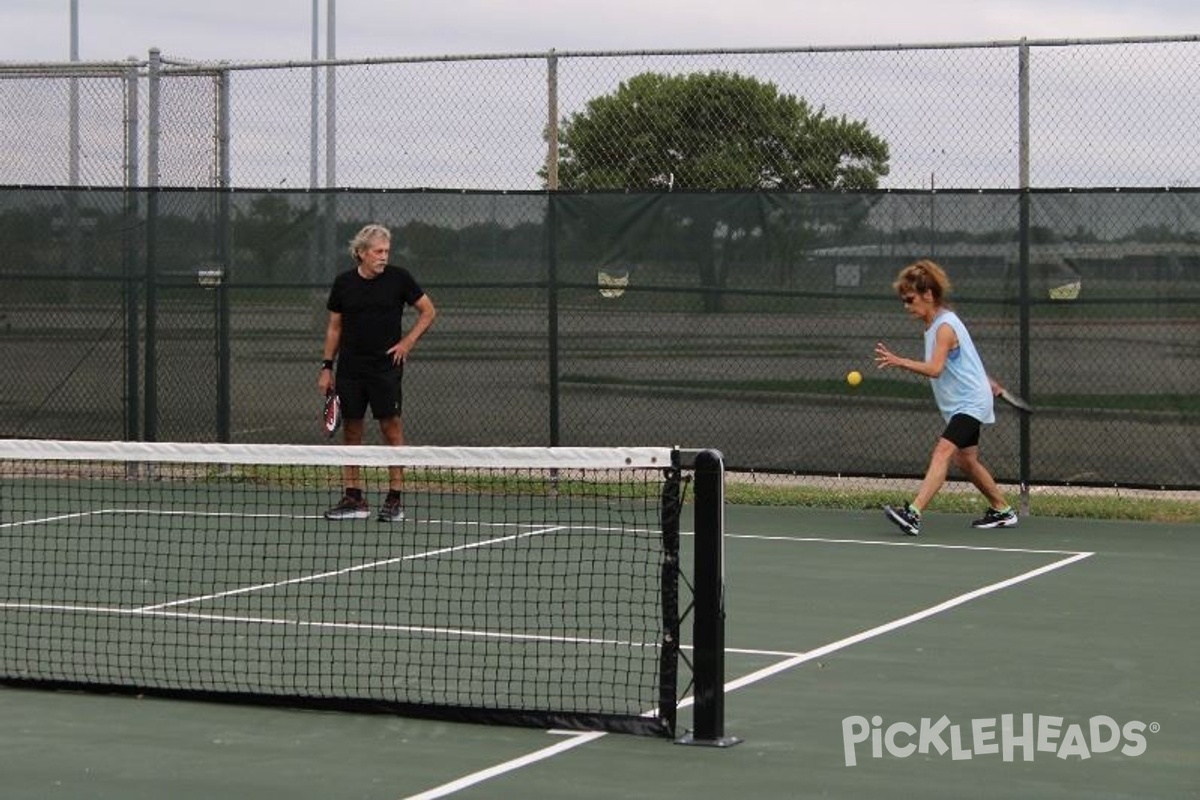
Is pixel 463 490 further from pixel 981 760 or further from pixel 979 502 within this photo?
pixel 981 760

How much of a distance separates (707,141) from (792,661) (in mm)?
8499

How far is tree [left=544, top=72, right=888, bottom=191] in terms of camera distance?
14.9m

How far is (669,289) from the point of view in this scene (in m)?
13.9

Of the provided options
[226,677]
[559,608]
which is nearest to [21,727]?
[226,677]

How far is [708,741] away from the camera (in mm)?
6727

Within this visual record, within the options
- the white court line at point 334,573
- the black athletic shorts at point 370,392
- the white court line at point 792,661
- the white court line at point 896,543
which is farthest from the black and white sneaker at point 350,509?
the white court line at point 792,661

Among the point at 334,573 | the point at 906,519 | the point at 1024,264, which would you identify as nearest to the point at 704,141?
the point at 1024,264

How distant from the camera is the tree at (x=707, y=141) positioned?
584 inches

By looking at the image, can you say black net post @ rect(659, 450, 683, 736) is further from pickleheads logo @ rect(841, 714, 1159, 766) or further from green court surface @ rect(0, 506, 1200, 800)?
pickleheads logo @ rect(841, 714, 1159, 766)

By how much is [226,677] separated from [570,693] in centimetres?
127

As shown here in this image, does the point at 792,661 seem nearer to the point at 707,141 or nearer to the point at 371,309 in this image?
the point at 371,309

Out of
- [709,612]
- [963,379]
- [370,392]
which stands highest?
[963,379]

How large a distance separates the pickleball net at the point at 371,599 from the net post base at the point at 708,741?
36 mm

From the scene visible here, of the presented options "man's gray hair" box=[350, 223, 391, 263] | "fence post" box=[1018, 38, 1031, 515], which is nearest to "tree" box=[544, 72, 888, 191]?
"fence post" box=[1018, 38, 1031, 515]
